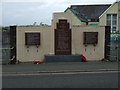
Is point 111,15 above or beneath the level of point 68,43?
above

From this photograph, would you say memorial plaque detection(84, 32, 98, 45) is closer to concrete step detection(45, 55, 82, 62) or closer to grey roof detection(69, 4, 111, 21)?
concrete step detection(45, 55, 82, 62)

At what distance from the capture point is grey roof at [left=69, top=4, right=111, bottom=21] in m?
56.5

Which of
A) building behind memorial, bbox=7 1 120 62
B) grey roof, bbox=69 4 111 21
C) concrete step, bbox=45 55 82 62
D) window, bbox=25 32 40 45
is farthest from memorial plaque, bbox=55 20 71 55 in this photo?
grey roof, bbox=69 4 111 21

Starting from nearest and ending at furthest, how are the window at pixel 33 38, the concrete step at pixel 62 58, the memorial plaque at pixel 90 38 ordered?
the concrete step at pixel 62 58, the window at pixel 33 38, the memorial plaque at pixel 90 38

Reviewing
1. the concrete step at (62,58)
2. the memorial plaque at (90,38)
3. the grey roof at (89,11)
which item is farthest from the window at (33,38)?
the grey roof at (89,11)

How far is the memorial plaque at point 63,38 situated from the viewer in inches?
Answer: 1034

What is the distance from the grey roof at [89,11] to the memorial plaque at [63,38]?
94.2 ft

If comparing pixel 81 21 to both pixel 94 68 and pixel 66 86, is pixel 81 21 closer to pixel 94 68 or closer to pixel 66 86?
pixel 94 68

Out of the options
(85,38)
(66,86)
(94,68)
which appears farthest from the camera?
(85,38)

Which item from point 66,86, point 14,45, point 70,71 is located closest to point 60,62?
point 14,45

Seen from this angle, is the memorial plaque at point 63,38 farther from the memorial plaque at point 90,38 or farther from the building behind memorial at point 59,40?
the memorial plaque at point 90,38

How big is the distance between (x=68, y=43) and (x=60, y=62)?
72.0 inches

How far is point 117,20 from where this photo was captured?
53.2 m

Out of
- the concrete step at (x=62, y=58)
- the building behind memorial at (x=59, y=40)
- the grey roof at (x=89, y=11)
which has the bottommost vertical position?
the concrete step at (x=62, y=58)
